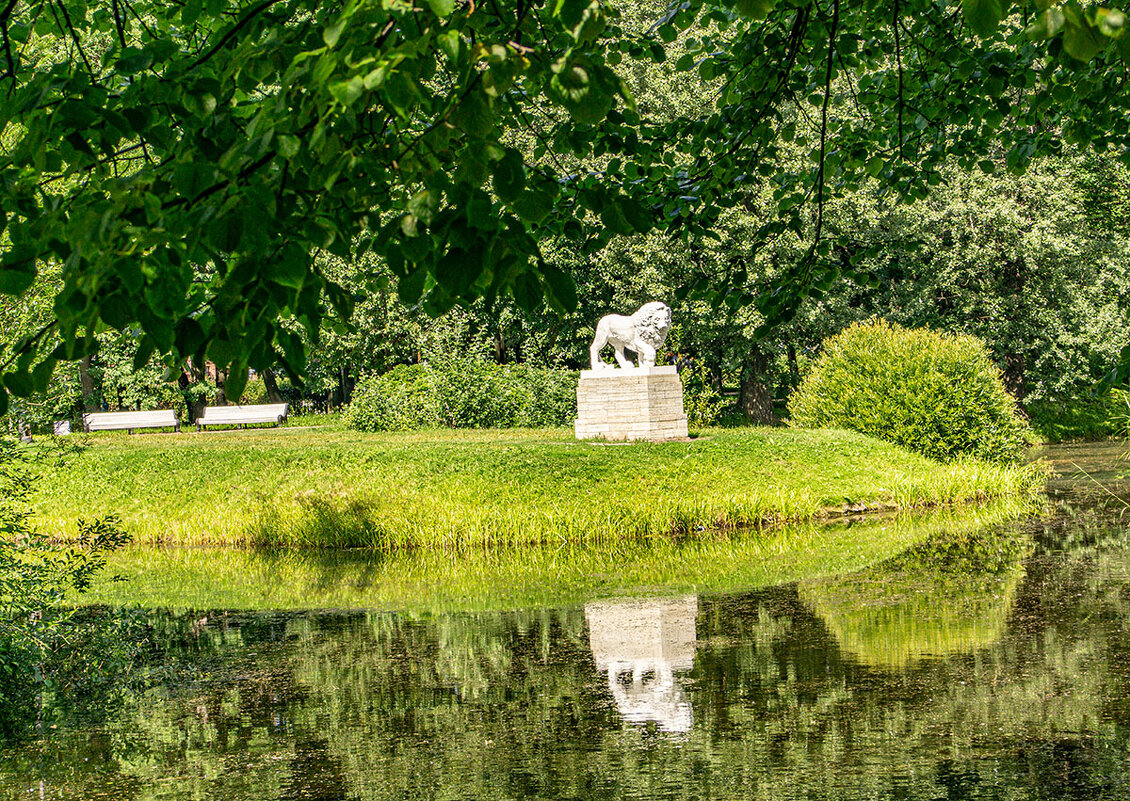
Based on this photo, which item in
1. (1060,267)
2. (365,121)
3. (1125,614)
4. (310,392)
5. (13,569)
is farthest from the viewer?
(310,392)

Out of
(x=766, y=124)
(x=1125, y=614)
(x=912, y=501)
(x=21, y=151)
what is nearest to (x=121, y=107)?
(x=21, y=151)

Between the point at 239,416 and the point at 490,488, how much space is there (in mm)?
17308

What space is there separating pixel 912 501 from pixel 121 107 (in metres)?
14.5

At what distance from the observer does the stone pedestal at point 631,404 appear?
1956 cm

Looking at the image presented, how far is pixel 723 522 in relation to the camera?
47.4ft

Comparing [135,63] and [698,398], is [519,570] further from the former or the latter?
[698,398]

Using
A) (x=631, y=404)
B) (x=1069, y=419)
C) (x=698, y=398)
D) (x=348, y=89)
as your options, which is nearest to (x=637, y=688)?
(x=348, y=89)

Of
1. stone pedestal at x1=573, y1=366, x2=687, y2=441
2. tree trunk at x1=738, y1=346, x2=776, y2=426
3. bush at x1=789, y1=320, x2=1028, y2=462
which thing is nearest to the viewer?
bush at x1=789, y1=320, x2=1028, y2=462

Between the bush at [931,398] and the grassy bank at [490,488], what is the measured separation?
96 centimetres

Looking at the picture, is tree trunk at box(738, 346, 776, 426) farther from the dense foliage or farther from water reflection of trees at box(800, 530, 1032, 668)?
the dense foliage

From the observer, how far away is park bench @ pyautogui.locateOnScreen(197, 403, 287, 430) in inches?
1179

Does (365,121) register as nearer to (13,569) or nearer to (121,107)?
(121,107)

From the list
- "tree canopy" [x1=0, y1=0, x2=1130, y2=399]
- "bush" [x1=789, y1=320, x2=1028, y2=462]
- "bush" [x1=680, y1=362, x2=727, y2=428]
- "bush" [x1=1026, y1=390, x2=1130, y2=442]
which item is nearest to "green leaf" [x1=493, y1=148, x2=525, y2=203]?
"tree canopy" [x1=0, y1=0, x2=1130, y2=399]

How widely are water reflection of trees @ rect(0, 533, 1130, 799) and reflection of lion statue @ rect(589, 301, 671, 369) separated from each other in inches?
436
